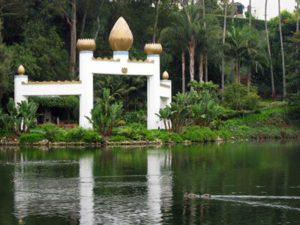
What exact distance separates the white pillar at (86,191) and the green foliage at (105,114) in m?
9.70

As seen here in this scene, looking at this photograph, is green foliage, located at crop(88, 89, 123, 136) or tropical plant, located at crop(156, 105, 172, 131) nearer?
green foliage, located at crop(88, 89, 123, 136)

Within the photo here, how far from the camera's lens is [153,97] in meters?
56.0

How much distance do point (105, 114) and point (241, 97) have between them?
18.9 m

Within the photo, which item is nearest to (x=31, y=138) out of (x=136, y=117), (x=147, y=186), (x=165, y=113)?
(x=165, y=113)

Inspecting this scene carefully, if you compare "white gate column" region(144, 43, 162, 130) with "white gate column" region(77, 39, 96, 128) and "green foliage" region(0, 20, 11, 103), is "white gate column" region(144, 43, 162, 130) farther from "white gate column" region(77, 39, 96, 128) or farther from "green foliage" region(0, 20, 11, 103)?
"green foliage" region(0, 20, 11, 103)

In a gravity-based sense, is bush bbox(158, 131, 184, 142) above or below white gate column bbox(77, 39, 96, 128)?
below

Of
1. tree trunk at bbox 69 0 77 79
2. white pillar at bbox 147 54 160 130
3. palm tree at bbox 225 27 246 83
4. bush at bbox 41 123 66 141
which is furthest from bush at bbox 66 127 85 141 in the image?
palm tree at bbox 225 27 246 83

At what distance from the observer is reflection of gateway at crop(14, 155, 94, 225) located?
2348 cm

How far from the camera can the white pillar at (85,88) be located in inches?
2080

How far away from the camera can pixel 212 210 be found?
2380 cm

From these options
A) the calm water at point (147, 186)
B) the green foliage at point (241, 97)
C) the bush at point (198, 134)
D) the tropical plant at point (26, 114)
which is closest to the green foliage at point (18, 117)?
the tropical plant at point (26, 114)

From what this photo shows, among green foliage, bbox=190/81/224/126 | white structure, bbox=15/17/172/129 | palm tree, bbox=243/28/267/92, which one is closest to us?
white structure, bbox=15/17/172/129

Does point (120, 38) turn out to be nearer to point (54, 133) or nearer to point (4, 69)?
point (4, 69)

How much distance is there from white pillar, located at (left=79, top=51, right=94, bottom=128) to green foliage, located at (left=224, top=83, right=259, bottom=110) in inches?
659
